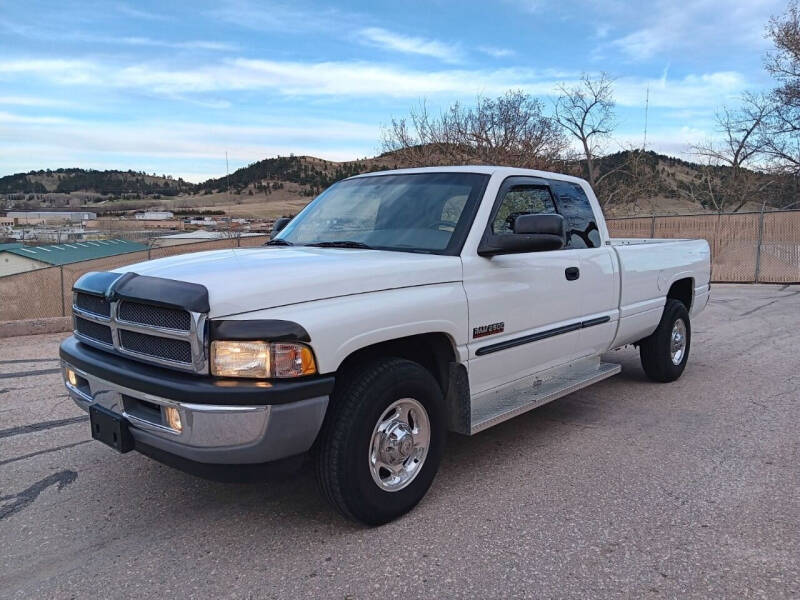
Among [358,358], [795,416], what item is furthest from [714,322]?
[358,358]

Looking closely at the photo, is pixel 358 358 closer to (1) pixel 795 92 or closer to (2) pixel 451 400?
(2) pixel 451 400

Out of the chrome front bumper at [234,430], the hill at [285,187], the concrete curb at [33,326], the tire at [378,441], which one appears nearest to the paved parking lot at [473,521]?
the tire at [378,441]

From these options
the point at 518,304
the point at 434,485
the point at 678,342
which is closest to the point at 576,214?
the point at 518,304

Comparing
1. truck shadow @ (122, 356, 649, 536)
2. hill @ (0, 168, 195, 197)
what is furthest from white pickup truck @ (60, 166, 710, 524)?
hill @ (0, 168, 195, 197)

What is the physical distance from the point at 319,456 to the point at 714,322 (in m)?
9.34

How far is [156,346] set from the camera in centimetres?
313

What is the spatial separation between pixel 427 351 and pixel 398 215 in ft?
3.40

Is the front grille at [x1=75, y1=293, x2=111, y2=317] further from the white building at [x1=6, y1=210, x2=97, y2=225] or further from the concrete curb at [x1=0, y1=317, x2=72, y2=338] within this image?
the white building at [x1=6, y1=210, x2=97, y2=225]

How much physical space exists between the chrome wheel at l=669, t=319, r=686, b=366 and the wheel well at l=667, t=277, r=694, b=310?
1.08 ft

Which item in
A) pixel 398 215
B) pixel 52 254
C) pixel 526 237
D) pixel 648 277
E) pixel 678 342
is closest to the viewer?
pixel 526 237

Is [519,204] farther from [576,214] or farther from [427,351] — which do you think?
[427,351]

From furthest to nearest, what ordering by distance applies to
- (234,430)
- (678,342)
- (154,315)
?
(678,342)
(154,315)
(234,430)

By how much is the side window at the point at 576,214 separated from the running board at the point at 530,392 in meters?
0.98

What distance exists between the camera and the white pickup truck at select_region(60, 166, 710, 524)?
2.93 metres
